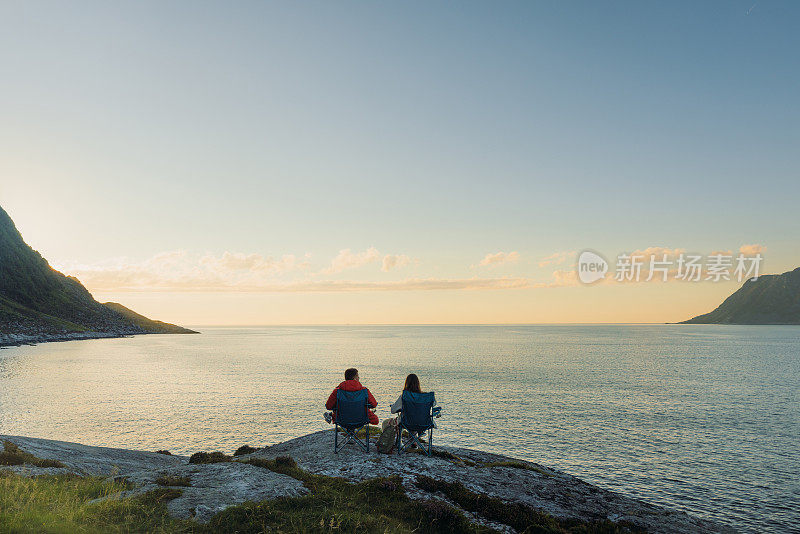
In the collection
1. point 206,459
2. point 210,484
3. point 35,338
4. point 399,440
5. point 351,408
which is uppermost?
point 351,408

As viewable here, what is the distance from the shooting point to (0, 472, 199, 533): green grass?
802 centimetres

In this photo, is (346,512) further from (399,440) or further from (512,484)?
(512,484)

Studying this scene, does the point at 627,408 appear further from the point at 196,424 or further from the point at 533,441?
the point at 196,424

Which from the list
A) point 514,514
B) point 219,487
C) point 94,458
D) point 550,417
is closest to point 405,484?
point 514,514

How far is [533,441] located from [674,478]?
384 inches

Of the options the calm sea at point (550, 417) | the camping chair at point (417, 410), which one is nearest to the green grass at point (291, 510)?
the camping chair at point (417, 410)

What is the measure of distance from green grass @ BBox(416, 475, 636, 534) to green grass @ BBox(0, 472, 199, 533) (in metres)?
6.76

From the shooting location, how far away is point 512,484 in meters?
15.1

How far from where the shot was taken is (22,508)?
8.52 m

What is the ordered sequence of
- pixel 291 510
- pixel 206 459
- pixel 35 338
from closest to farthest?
pixel 291 510
pixel 206 459
pixel 35 338

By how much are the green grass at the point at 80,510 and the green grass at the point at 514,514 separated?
676 cm

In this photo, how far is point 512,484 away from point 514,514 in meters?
3.43

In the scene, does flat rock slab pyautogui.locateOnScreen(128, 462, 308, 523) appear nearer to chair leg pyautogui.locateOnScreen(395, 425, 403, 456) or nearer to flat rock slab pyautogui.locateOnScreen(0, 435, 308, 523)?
flat rock slab pyautogui.locateOnScreen(0, 435, 308, 523)

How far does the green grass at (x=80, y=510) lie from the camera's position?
8.02m
